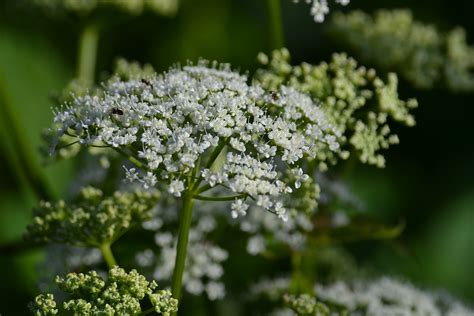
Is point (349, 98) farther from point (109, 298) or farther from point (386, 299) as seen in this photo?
point (109, 298)

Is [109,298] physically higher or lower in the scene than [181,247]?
lower

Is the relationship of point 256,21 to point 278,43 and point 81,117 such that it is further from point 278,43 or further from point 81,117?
point 81,117

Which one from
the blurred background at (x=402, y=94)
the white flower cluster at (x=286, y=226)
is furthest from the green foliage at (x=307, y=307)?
the blurred background at (x=402, y=94)

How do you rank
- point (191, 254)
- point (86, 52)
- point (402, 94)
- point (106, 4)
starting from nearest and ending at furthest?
point (191, 254), point (106, 4), point (86, 52), point (402, 94)

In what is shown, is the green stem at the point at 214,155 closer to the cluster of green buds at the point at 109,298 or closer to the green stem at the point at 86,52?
the cluster of green buds at the point at 109,298

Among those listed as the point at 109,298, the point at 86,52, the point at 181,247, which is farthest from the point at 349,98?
the point at 86,52
